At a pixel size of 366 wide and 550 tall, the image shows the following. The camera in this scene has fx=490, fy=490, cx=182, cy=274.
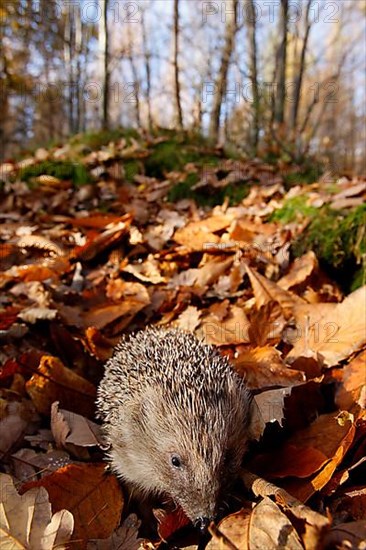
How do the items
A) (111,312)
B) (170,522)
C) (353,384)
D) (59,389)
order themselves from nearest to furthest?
(170,522), (353,384), (59,389), (111,312)

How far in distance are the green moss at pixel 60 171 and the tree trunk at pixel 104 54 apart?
3579 millimetres

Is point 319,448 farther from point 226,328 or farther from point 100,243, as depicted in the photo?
point 100,243

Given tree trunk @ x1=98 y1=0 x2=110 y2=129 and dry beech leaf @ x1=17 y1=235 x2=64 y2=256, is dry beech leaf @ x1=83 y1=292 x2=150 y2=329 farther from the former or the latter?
tree trunk @ x1=98 y1=0 x2=110 y2=129

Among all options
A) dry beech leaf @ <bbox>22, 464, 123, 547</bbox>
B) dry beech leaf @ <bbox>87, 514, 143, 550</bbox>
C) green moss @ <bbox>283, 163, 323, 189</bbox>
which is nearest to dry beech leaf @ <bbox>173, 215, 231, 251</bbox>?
green moss @ <bbox>283, 163, 323, 189</bbox>

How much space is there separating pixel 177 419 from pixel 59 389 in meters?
1.01

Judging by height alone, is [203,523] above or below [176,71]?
below

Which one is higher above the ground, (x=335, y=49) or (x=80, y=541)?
(x=335, y=49)

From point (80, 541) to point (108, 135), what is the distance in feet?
29.2

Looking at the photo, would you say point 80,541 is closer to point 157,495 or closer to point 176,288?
point 157,495

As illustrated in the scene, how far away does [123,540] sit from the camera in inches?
88.4

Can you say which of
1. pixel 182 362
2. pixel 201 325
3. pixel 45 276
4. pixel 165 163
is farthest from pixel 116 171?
pixel 182 362

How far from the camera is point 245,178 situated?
267 inches

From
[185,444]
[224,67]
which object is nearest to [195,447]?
[185,444]

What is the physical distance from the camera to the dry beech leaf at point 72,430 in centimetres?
281
